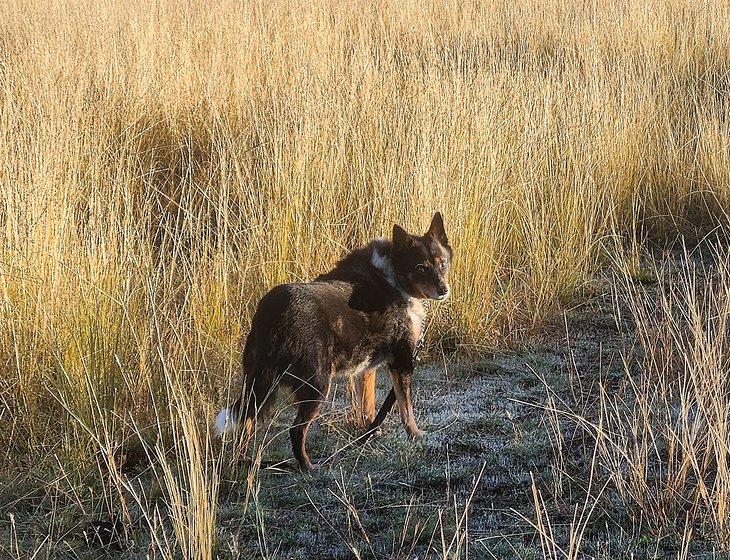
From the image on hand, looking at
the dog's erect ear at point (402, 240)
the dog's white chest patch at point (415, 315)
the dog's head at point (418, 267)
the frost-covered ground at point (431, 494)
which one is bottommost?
the frost-covered ground at point (431, 494)

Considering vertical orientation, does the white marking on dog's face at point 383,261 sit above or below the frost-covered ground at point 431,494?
above

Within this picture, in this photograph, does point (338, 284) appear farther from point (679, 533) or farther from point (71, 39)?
point (71, 39)

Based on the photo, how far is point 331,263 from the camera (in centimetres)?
515

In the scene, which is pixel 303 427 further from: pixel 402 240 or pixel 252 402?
pixel 402 240

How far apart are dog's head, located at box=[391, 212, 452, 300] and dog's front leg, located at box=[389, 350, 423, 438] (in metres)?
0.33

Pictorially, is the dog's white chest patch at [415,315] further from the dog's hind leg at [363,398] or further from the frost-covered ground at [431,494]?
the frost-covered ground at [431,494]

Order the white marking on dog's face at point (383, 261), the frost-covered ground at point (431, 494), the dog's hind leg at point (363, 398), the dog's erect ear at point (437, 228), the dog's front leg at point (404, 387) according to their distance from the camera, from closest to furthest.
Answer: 1. the frost-covered ground at point (431, 494)
2. the dog's front leg at point (404, 387)
3. the dog's hind leg at point (363, 398)
4. the white marking on dog's face at point (383, 261)
5. the dog's erect ear at point (437, 228)

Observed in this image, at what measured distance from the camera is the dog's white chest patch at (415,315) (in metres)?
4.17

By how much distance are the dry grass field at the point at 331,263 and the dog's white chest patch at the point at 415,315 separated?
16.3 inches

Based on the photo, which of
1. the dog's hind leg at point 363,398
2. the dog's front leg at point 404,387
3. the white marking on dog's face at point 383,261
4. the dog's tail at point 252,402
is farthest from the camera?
the white marking on dog's face at point 383,261

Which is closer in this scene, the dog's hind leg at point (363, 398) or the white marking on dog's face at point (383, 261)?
the dog's hind leg at point (363, 398)

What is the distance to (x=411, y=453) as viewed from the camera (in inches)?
150

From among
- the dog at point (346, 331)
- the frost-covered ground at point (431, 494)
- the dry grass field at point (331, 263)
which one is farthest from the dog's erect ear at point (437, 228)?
the frost-covered ground at point (431, 494)

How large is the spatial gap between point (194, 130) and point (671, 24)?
18.9 ft
